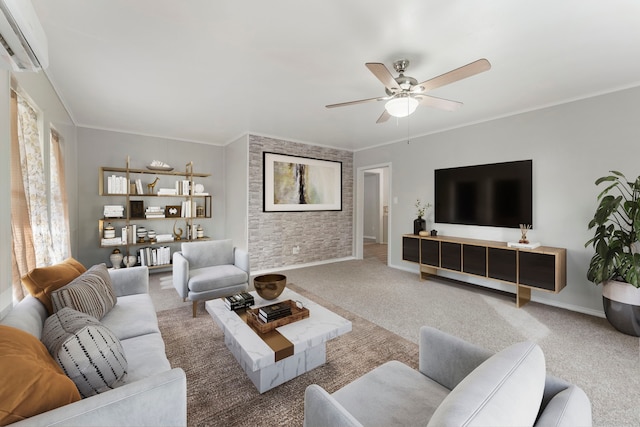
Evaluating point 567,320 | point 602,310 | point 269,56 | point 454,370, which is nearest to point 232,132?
point 269,56

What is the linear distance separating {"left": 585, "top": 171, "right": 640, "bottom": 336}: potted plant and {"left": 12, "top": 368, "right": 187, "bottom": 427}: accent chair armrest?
3.65m

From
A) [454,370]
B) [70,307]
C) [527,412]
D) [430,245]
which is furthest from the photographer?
[430,245]

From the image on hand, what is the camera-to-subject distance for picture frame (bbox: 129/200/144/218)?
Result: 4.49 m

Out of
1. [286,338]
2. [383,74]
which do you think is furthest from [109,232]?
[383,74]

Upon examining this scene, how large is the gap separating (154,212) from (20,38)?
3881 mm

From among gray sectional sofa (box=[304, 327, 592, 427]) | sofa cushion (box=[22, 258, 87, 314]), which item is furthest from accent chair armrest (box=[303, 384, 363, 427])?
sofa cushion (box=[22, 258, 87, 314])

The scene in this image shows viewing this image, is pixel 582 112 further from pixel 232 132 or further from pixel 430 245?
pixel 232 132

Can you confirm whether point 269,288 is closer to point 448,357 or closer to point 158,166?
point 448,357

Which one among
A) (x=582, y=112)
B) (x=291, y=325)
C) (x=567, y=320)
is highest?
(x=582, y=112)

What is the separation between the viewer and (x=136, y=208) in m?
4.52

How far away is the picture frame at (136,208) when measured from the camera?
4492 millimetres

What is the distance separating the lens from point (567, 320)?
Answer: 2.92 m

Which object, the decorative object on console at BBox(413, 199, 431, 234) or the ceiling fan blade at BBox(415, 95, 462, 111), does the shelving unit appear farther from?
the ceiling fan blade at BBox(415, 95, 462, 111)

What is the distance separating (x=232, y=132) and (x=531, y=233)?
4.70 metres
